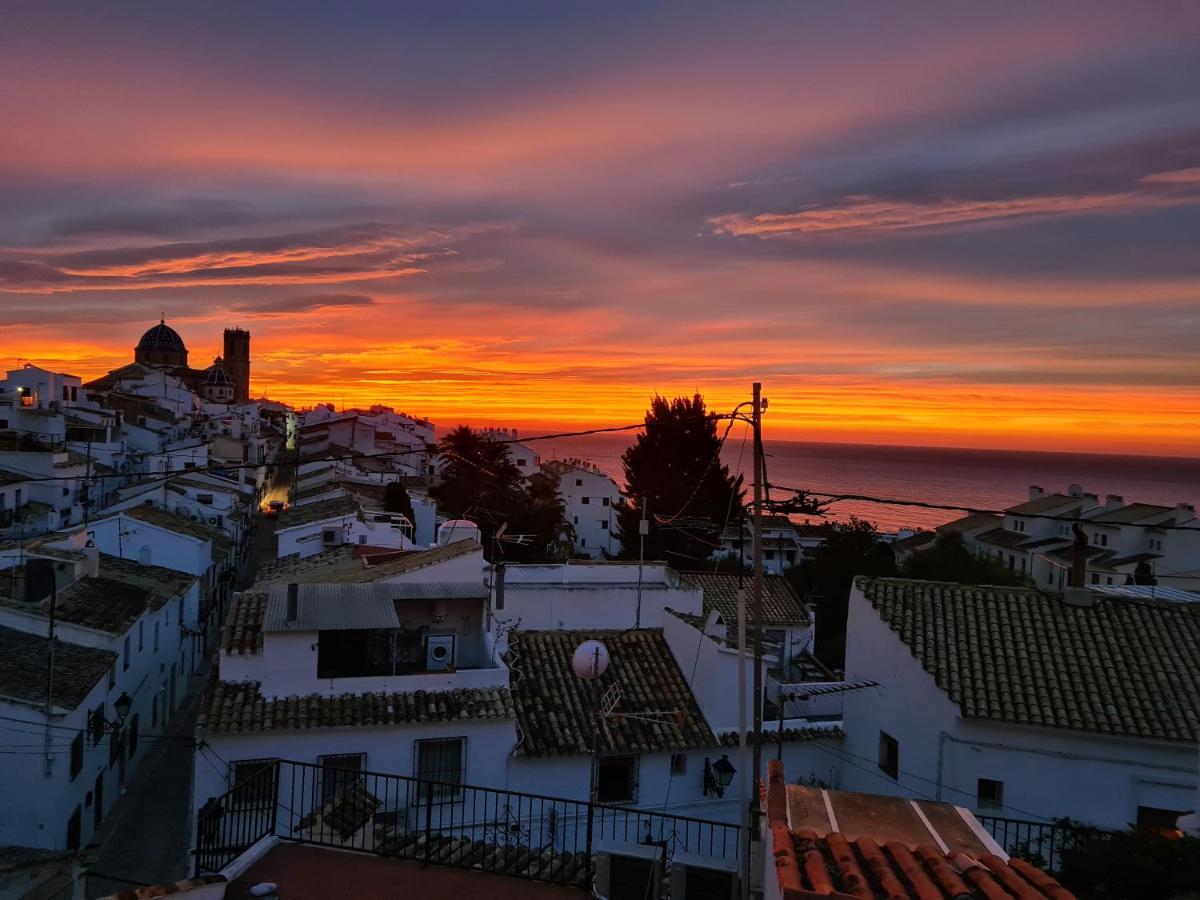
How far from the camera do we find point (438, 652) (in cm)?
1495

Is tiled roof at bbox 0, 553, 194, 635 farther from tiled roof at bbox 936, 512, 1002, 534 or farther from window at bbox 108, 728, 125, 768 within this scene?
tiled roof at bbox 936, 512, 1002, 534

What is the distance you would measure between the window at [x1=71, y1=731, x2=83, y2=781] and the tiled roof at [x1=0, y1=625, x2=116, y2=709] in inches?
26.6

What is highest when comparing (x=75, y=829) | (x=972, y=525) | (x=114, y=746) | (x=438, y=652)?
(x=438, y=652)

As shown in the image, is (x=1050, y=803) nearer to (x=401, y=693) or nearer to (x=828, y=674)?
(x=828, y=674)

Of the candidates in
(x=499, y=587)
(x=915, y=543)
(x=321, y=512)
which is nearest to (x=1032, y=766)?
(x=499, y=587)

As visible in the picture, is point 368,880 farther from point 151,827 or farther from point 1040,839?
point 151,827

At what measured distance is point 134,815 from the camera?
17750 millimetres

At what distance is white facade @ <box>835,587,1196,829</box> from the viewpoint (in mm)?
12398

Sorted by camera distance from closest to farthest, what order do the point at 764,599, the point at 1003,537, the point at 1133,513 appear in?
1. the point at 764,599
2. the point at 1133,513
3. the point at 1003,537

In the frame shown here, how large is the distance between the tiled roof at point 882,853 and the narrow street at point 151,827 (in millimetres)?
10037

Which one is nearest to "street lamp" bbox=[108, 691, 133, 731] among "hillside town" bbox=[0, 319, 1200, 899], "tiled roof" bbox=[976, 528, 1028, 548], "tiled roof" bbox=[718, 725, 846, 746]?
"hillside town" bbox=[0, 319, 1200, 899]

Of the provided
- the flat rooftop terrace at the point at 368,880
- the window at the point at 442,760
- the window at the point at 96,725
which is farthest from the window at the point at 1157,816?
the window at the point at 96,725

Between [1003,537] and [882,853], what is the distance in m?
60.8

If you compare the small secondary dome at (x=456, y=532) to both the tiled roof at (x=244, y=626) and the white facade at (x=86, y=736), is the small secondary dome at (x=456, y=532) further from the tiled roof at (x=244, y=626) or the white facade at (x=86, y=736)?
the white facade at (x=86, y=736)
